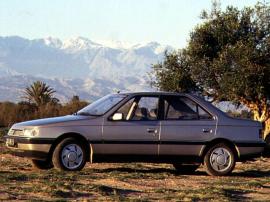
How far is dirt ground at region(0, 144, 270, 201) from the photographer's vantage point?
919 cm

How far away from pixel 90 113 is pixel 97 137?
659 mm

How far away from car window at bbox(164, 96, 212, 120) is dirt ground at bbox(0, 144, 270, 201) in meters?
1.11

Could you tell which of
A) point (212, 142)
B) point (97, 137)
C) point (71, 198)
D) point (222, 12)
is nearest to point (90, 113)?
point (97, 137)

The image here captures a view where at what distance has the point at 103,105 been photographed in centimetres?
1262

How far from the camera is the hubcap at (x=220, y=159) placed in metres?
12.7

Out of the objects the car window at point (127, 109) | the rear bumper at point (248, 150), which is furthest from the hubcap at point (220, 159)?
the car window at point (127, 109)

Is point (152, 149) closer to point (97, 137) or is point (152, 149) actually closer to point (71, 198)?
point (97, 137)

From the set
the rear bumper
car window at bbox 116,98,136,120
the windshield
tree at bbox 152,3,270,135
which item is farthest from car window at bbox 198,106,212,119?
tree at bbox 152,3,270,135

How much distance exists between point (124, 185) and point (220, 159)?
2.86 meters

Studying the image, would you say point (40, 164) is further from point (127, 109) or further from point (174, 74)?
point (174, 74)

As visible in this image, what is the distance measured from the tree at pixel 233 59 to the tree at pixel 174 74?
0.04m

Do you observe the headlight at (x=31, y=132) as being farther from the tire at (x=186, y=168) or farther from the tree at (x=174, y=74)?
the tree at (x=174, y=74)

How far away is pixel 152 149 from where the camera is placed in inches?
484

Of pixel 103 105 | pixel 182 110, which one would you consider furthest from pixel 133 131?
pixel 182 110
